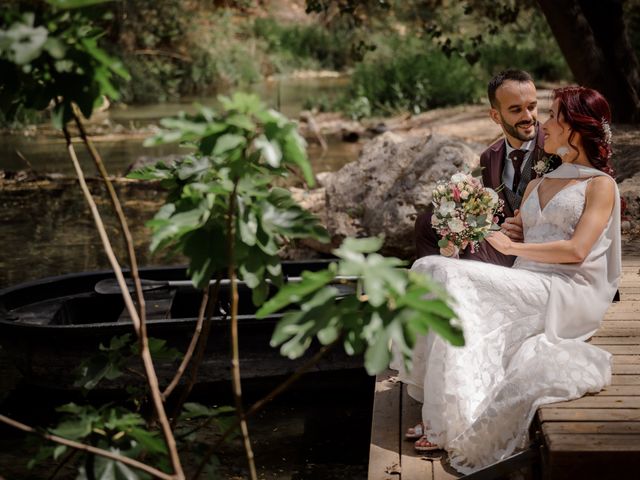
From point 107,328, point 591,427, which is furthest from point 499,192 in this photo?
point 107,328

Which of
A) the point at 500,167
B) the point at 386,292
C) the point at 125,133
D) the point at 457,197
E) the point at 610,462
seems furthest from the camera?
the point at 125,133

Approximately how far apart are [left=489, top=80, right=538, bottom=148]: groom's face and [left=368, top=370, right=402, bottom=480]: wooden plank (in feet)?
4.63

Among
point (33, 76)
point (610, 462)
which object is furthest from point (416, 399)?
point (33, 76)

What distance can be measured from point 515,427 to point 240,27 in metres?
32.2

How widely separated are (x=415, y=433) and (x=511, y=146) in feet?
5.97

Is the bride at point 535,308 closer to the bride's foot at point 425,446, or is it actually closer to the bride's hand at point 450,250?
the bride's foot at point 425,446

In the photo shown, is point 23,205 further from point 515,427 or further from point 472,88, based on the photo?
point 515,427

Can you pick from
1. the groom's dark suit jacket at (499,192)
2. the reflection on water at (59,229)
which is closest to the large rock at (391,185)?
the reflection on water at (59,229)

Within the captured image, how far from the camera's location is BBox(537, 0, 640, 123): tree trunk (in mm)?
10852

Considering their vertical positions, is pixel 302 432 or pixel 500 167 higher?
pixel 500 167

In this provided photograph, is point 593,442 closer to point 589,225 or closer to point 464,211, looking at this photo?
point 589,225

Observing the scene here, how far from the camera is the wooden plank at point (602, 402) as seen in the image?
361 centimetres

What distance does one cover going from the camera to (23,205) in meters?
14.2

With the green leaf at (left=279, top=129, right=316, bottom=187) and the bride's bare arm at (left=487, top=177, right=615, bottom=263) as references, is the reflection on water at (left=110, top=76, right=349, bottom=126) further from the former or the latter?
the green leaf at (left=279, top=129, right=316, bottom=187)
